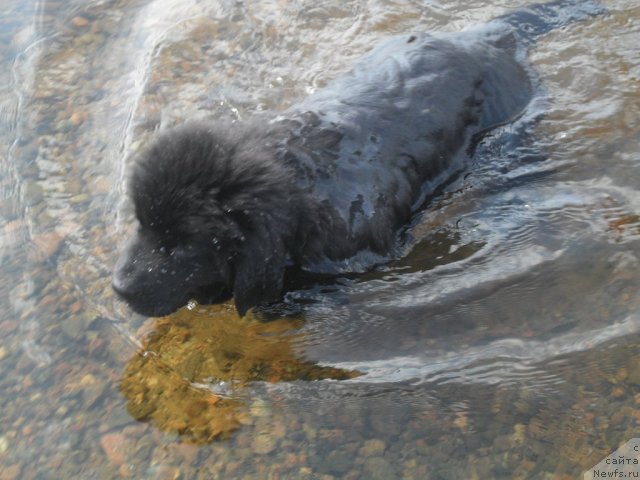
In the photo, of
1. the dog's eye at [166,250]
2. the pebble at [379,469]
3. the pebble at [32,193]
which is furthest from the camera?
the pebble at [32,193]

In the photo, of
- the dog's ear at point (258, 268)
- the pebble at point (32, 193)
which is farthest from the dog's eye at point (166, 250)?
the pebble at point (32, 193)

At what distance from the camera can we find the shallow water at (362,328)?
11.4 feet

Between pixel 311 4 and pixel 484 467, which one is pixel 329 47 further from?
pixel 484 467

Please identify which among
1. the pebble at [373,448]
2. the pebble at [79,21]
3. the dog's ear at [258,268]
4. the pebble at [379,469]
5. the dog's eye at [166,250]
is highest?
the pebble at [79,21]

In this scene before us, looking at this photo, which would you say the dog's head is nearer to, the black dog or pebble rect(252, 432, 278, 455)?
the black dog

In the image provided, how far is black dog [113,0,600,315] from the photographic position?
351 centimetres

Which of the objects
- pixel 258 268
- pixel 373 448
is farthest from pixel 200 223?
pixel 373 448

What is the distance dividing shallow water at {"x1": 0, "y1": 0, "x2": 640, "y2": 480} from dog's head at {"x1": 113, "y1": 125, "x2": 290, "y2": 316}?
486mm

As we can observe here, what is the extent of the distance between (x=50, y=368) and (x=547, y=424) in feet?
8.56

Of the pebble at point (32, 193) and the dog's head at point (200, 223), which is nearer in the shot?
the dog's head at point (200, 223)

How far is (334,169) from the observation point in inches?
156

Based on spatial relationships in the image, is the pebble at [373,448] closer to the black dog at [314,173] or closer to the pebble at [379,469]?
the pebble at [379,469]

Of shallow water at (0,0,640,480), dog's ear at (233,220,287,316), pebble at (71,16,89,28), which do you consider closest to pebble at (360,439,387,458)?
shallow water at (0,0,640,480)

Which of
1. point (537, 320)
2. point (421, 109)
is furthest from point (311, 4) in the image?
point (537, 320)
